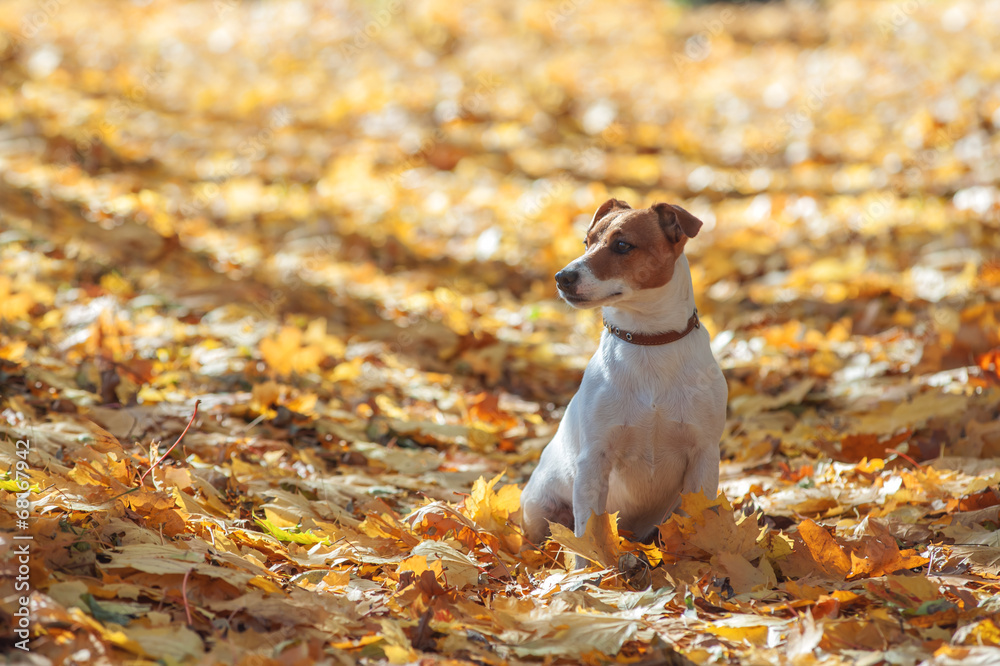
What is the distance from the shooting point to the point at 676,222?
321cm

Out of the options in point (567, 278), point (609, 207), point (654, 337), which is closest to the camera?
point (567, 278)

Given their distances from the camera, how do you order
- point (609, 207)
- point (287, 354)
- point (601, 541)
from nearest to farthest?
point (601, 541)
point (609, 207)
point (287, 354)

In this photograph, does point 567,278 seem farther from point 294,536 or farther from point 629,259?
point 294,536

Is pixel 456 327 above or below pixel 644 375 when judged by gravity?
below

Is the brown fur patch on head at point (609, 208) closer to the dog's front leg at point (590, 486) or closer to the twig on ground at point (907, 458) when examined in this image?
the dog's front leg at point (590, 486)

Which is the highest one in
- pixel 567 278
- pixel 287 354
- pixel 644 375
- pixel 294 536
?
pixel 567 278

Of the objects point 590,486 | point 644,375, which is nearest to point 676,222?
point 644,375

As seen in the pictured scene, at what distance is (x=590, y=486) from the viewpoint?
3.20m

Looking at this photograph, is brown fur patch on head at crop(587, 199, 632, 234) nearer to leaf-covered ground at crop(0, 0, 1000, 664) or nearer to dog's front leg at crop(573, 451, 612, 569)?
dog's front leg at crop(573, 451, 612, 569)

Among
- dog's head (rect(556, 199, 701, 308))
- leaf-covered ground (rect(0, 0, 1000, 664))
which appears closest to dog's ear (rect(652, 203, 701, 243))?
dog's head (rect(556, 199, 701, 308))

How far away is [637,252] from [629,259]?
0.04 metres

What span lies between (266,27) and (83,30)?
3.10 metres

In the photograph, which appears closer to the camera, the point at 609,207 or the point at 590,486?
the point at 590,486

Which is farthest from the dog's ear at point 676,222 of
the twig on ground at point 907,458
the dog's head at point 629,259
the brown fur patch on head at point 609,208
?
the twig on ground at point 907,458
